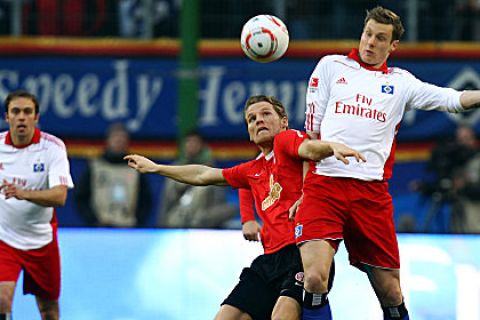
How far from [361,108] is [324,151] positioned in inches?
25.7

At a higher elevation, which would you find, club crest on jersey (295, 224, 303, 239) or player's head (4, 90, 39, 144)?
player's head (4, 90, 39, 144)

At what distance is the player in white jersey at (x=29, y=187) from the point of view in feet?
33.2

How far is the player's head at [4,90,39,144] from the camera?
10133 mm

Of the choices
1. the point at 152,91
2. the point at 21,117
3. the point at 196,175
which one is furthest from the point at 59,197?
the point at 152,91

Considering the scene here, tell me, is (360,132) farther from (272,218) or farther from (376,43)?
(272,218)

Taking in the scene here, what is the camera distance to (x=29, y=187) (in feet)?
33.3

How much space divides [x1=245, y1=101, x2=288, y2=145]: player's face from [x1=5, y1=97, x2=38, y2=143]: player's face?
6.83 feet

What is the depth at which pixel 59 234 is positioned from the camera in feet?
36.6

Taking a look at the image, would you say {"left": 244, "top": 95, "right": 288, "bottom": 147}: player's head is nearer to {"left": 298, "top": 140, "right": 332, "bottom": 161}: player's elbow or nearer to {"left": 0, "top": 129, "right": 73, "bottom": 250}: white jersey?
{"left": 298, "top": 140, "right": 332, "bottom": 161}: player's elbow

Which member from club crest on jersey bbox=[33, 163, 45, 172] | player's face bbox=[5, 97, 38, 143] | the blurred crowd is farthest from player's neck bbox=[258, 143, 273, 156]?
the blurred crowd

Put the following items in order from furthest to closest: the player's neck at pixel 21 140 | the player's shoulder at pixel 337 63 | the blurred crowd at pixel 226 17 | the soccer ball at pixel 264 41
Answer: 1. the blurred crowd at pixel 226 17
2. the player's neck at pixel 21 140
3. the soccer ball at pixel 264 41
4. the player's shoulder at pixel 337 63

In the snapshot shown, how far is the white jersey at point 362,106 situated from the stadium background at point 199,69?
5.97 m

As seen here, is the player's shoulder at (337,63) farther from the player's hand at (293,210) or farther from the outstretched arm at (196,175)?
the outstretched arm at (196,175)

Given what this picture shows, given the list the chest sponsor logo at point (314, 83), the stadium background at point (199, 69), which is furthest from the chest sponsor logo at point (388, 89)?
the stadium background at point (199, 69)
